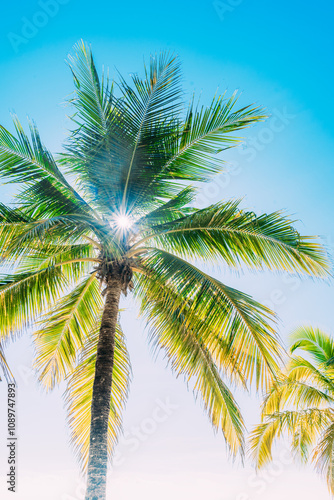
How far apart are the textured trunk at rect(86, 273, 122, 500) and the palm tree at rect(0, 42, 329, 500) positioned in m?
0.02

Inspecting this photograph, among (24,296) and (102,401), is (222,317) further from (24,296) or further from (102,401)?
(24,296)

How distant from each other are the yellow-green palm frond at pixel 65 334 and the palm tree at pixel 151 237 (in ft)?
0.54

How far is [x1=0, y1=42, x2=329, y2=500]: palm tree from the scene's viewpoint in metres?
6.16

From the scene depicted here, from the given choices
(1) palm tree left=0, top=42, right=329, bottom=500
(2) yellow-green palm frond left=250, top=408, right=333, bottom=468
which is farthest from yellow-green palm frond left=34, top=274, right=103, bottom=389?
(2) yellow-green palm frond left=250, top=408, right=333, bottom=468

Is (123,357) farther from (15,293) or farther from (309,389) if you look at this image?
(309,389)

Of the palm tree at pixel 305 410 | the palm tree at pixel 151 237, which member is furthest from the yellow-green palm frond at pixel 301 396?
the palm tree at pixel 151 237

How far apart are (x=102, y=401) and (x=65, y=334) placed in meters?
2.64

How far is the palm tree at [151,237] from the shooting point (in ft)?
20.2

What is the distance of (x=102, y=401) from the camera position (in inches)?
226

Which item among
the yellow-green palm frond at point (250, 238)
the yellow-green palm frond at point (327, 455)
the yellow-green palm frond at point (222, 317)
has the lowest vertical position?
the yellow-green palm frond at point (327, 455)

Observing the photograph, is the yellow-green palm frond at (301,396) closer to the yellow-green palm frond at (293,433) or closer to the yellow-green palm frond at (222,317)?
the yellow-green palm frond at (293,433)

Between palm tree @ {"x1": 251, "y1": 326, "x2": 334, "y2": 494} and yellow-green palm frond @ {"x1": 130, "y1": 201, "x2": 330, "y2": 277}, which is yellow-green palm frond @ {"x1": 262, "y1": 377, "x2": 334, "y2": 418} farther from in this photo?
yellow-green palm frond @ {"x1": 130, "y1": 201, "x2": 330, "y2": 277}

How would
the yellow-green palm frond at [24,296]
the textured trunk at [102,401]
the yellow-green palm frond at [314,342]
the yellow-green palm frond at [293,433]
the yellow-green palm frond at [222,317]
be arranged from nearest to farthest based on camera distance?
the textured trunk at [102,401]
the yellow-green palm frond at [222,317]
the yellow-green palm frond at [24,296]
the yellow-green palm frond at [293,433]
the yellow-green palm frond at [314,342]

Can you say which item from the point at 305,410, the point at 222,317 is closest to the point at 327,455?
the point at 305,410
